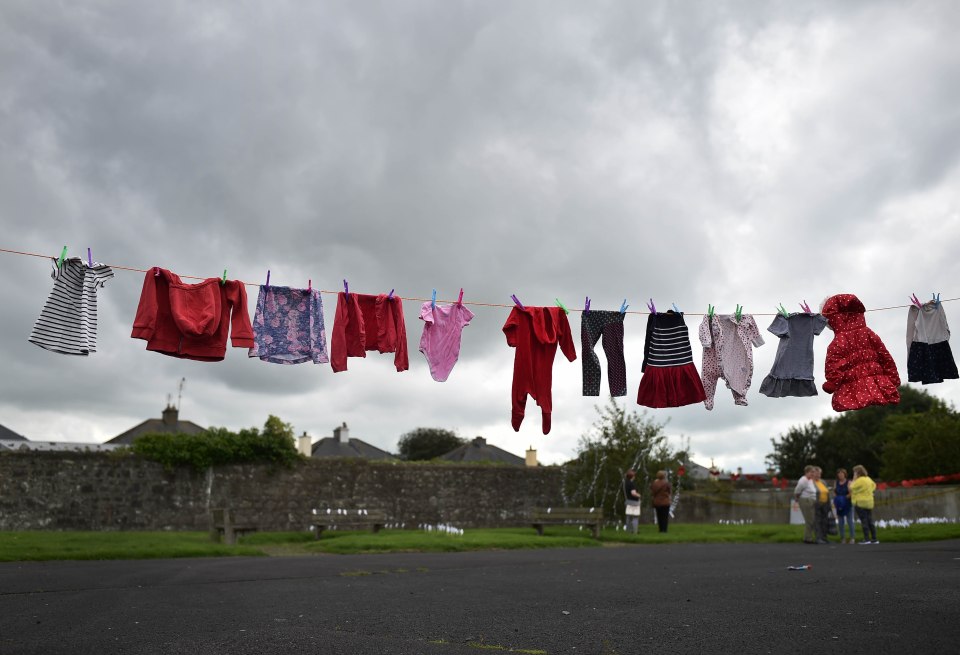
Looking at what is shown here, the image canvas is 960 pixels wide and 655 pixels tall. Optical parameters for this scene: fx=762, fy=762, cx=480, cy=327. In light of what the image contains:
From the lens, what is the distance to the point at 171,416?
46062 mm

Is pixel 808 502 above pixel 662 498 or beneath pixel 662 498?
above

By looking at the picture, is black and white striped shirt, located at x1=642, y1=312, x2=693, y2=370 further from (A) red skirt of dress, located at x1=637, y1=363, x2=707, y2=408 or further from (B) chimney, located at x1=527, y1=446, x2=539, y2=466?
(B) chimney, located at x1=527, y1=446, x2=539, y2=466

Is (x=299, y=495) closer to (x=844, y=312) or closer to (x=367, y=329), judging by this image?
(x=367, y=329)

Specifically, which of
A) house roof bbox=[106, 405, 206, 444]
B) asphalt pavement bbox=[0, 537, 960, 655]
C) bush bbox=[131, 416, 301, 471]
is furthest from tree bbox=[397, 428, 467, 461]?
asphalt pavement bbox=[0, 537, 960, 655]

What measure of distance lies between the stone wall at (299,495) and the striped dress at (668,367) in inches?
443

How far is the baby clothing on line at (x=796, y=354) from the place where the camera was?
36.6ft

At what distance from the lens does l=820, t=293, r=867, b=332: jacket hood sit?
1110 centimetres

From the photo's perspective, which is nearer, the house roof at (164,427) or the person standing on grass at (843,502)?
the person standing on grass at (843,502)

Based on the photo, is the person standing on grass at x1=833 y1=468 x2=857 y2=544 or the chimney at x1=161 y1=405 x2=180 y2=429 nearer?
the person standing on grass at x1=833 y1=468 x2=857 y2=544

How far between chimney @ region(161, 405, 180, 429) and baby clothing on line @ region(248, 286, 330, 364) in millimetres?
39285

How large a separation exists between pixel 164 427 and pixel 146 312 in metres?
42.2

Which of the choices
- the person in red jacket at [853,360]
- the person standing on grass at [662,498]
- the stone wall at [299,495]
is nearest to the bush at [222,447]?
the stone wall at [299,495]

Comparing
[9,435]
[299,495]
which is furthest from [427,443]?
[299,495]

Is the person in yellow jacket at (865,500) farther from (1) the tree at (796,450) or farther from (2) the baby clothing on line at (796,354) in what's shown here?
(1) the tree at (796,450)
